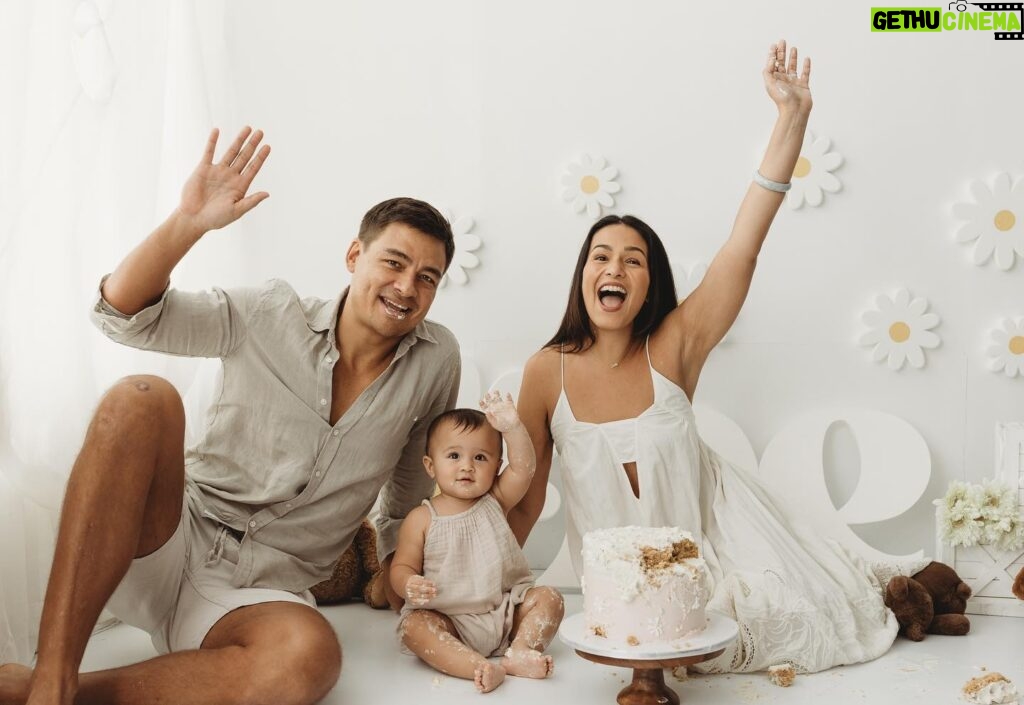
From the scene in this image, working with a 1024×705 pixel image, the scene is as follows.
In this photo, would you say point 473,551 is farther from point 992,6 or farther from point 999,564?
point 992,6

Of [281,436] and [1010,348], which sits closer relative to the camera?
[281,436]

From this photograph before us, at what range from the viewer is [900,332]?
2600mm

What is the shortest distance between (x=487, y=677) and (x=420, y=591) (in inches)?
8.1

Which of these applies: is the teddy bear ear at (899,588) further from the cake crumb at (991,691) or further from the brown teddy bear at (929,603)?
the cake crumb at (991,691)

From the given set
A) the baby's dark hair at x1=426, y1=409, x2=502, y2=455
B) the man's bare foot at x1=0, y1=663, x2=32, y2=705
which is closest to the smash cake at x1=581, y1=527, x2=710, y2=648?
the baby's dark hair at x1=426, y1=409, x2=502, y2=455

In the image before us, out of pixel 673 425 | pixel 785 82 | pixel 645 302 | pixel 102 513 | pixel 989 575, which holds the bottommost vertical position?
pixel 989 575

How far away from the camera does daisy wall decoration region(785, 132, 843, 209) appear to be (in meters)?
2.60

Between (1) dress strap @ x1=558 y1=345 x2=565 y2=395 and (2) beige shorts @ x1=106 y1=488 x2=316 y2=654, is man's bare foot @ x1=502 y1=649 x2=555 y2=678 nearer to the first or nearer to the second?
(2) beige shorts @ x1=106 y1=488 x2=316 y2=654

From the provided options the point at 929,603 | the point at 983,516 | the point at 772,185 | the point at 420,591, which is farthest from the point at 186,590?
the point at 983,516

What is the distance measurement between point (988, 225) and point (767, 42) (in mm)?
708

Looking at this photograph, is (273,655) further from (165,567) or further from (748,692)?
(748,692)

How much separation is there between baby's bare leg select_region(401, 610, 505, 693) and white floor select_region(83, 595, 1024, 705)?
0.07 feet

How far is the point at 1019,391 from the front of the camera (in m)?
2.56

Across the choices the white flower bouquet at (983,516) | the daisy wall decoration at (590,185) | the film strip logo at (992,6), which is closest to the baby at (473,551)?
the daisy wall decoration at (590,185)
